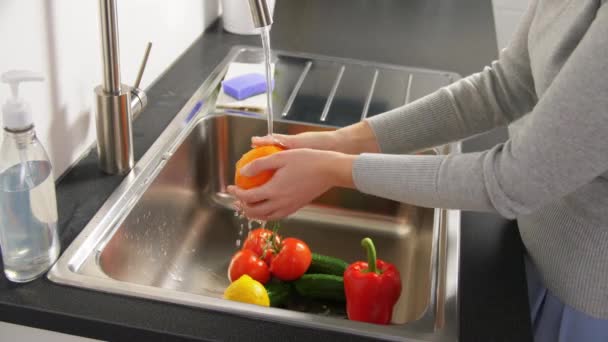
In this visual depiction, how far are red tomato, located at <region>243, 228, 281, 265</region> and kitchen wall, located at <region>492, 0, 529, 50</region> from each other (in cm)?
160

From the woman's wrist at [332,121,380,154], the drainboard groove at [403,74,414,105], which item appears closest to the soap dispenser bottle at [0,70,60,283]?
the woman's wrist at [332,121,380,154]

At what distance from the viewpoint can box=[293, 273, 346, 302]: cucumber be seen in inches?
41.2

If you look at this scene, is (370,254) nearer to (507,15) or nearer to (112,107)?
(112,107)

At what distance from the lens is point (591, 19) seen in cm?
84

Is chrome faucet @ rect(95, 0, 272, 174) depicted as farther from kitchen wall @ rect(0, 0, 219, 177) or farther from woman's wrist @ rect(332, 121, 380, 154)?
woman's wrist @ rect(332, 121, 380, 154)

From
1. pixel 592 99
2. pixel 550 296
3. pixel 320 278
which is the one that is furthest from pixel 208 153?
pixel 592 99

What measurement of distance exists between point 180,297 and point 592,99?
1.67 ft

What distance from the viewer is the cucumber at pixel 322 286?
3.43 ft

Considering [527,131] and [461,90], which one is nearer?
[527,131]

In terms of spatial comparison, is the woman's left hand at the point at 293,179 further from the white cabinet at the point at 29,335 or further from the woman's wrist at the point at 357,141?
the white cabinet at the point at 29,335

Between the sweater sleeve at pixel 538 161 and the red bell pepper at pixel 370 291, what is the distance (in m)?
0.15

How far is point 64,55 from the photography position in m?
1.03

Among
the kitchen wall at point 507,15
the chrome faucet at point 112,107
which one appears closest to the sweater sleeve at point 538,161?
the chrome faucet at point 112,107

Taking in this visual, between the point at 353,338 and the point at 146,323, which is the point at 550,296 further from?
the point at 146,323
